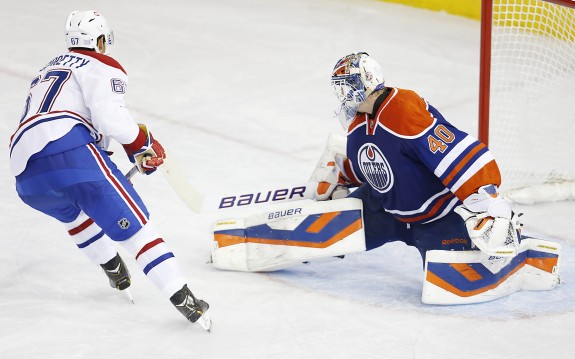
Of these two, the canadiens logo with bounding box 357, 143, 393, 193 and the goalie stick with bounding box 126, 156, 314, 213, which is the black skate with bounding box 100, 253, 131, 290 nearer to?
the goalie stick with bounding box 126, 156, 314, 213

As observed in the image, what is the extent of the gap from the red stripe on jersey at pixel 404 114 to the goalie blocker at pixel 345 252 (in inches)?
14.7

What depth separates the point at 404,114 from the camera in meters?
3.21

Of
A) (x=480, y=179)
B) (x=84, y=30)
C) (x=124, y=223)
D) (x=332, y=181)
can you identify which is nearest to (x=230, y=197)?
(x=332, y=181)

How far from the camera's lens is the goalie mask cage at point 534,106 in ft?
13.9

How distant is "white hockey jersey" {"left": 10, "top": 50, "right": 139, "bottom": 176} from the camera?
305cm

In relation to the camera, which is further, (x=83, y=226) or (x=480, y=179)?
(x=83, y=226)

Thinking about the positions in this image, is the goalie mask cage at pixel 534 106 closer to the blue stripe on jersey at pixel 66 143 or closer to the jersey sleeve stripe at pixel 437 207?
the jersey sleeve stripe at pixel 437 207

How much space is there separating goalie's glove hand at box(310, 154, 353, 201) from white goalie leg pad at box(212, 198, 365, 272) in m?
0.12

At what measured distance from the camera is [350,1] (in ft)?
23.6

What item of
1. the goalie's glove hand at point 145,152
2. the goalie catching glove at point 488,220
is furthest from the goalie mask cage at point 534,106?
the goalie's glove hand at point 145,152

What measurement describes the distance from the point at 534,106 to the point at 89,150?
2.46 m

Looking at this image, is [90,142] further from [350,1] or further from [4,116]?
[350,1]

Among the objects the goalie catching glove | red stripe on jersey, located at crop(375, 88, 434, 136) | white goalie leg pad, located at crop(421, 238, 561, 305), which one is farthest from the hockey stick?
the goalie catching glove

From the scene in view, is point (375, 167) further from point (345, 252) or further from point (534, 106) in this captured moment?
point (534, 106)
